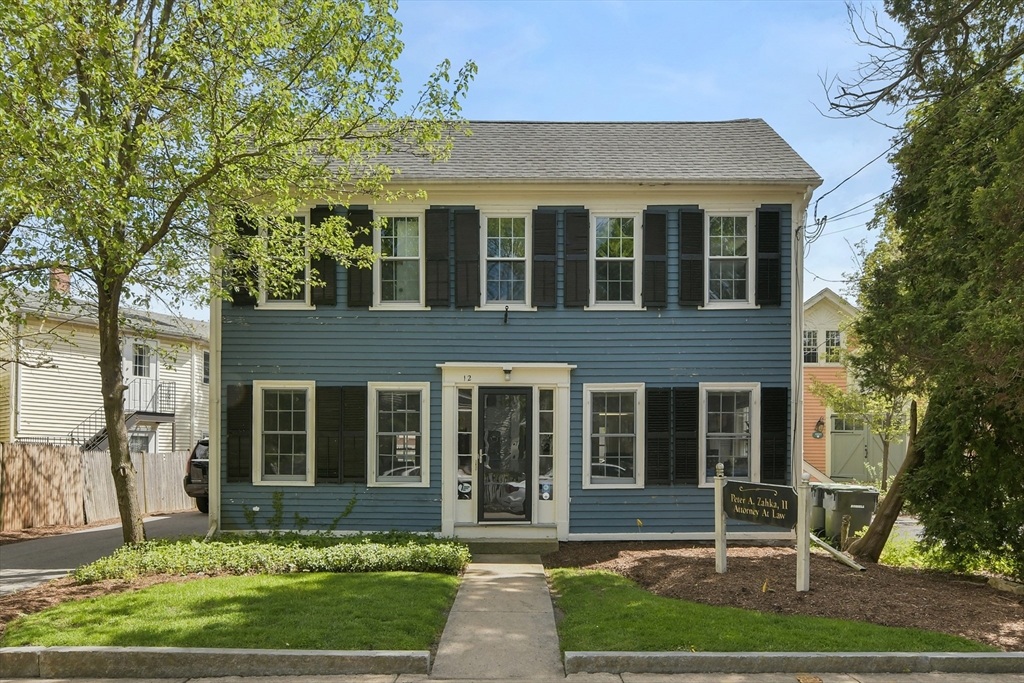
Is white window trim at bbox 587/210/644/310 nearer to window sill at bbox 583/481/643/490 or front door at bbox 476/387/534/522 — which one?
front door at bbox 476/387/534/522

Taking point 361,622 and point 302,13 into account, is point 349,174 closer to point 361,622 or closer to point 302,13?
point 302,13

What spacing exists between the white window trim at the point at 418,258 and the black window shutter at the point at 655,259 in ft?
11.0

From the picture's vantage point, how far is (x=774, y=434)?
1210cm

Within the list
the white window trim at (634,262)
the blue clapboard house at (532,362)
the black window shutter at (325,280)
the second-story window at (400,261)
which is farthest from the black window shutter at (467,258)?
the black window shutter at (325,280)

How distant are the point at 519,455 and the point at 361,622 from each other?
5.45 m

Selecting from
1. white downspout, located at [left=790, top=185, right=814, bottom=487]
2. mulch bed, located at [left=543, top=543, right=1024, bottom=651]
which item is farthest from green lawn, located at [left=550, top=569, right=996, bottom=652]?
white downspout, located at [left=790, top=185, right=814, bottom=487]

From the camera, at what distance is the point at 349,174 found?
35.6 ft

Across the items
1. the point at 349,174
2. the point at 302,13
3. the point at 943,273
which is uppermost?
the point at 302,13

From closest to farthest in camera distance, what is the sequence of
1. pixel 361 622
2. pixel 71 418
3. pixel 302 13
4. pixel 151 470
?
pixel 361 622
pixel 302 13
pixel 151 470
pixel 71 418

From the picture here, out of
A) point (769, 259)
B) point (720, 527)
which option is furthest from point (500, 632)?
point (769, 259)

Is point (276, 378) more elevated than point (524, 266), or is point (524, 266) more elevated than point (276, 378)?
point (524, 266)

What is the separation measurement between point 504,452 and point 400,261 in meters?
3.35

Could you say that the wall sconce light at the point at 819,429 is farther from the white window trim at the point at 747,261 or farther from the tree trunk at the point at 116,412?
the tree trunk at the point at 116,412

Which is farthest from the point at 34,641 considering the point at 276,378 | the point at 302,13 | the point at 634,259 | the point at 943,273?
the point at 943,273
